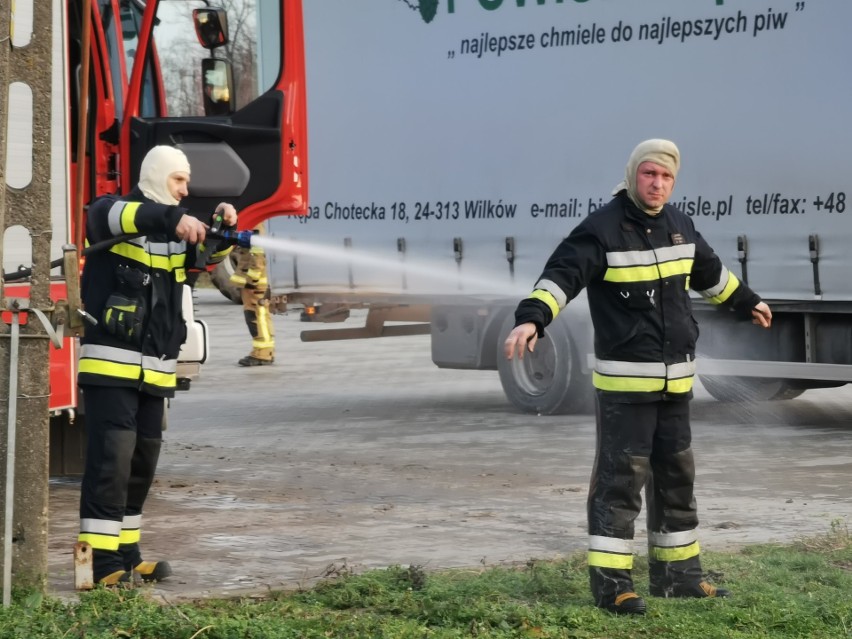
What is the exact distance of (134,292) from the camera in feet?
21.0

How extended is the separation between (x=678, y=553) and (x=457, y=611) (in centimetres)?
101

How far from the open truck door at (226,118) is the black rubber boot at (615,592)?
385 centimetres

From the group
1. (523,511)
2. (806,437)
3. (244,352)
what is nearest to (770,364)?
(806,437)

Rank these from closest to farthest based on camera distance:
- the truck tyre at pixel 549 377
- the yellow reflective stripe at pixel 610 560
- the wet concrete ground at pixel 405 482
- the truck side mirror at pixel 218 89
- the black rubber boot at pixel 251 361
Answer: the yellow reflective stripe at pixel 610 560, the wet concrete ground at pixel 405 482, the truck side mirror at pixel 218 89, the truck tyre at pixel 549 377, the black rubber boot at pixel 251 361

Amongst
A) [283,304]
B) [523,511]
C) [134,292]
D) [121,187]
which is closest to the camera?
[134,292]

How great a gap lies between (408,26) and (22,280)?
322 inches

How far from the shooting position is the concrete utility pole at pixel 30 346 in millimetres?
5539

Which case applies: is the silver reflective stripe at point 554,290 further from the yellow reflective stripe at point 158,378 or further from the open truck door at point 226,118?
the open truck door at point 226,118

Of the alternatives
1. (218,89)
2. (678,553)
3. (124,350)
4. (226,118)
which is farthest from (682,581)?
(218,89)

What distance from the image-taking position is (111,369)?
20.8ft

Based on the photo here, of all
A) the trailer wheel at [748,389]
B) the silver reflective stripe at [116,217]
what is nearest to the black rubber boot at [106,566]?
the silver reflective stripe at [116,217]

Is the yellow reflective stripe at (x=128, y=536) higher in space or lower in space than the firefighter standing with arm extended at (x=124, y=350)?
lower

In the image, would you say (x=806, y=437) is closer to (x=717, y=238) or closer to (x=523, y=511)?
(x=717, y=238)

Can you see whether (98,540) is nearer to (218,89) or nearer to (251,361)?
(218,89)
